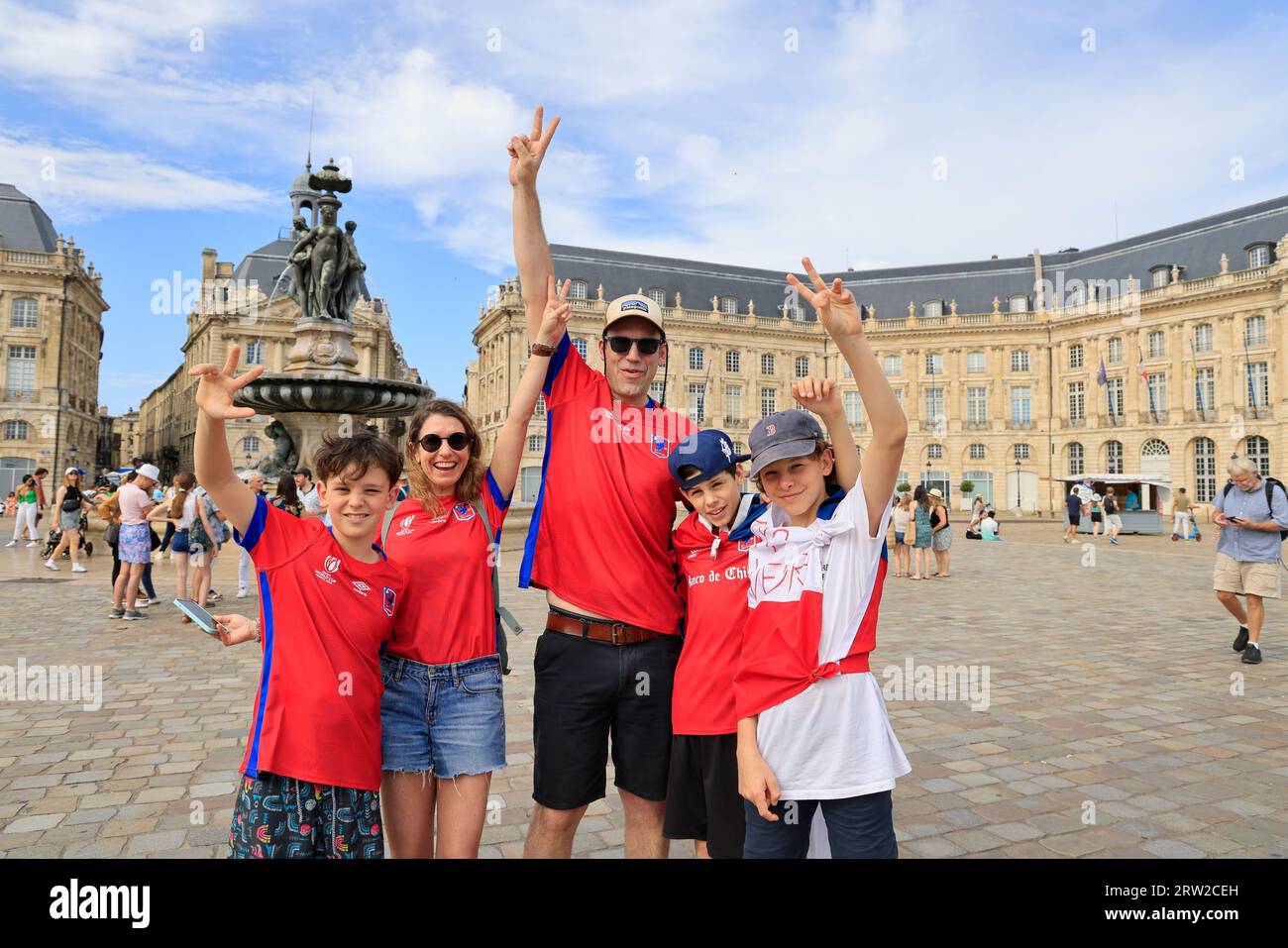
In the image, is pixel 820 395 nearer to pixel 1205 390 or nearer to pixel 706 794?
pixel 706 794

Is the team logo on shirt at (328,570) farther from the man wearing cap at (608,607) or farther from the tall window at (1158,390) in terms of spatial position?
the tall window at (1158,390)

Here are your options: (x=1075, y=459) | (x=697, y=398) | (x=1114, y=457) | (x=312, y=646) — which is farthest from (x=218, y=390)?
(x=1075, y=459)

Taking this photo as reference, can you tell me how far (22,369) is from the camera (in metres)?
50.2

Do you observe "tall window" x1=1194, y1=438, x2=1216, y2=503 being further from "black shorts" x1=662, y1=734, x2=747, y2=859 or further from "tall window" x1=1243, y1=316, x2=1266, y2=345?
"black shorts" x1=662, y1=734, x2=747, y2=859

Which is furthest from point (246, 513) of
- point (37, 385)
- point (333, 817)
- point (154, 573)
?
point (37, 385)

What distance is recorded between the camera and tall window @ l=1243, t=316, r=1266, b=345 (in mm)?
45969

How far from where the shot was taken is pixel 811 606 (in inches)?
89.3

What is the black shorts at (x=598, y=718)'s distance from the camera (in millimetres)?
2570

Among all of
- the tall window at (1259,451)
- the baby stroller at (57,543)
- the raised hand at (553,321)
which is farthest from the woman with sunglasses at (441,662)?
the tall window at (1259,451)

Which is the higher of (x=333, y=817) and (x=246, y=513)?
(x=246, y=513)

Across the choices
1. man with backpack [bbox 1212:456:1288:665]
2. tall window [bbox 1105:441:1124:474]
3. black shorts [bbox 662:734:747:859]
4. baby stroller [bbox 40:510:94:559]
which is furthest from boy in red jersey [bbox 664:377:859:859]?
tall window [bbox 1105:441:1124:474]

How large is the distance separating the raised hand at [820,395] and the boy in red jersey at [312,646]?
1359 millimetres

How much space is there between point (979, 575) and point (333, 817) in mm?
15233
